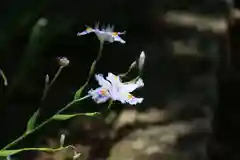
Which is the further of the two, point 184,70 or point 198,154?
point 184,70

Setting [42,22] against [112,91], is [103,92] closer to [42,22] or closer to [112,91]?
[112,91]

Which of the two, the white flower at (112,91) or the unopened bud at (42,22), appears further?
the unopened bud at (42,22)

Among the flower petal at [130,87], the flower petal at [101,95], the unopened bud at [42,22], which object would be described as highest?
the unopened bud at [42,22]

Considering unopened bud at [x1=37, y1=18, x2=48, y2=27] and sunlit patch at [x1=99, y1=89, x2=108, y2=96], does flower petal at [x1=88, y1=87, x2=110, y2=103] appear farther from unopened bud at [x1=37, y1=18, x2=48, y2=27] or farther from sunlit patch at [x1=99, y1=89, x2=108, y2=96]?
unopened bud at [x1=37, y1=18, x2=48, y2=27]

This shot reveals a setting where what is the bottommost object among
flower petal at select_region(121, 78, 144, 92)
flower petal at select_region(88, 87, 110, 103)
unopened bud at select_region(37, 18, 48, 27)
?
flower petal at select_region(88, 87, 110, 103)

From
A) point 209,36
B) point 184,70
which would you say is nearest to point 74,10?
point 184,70

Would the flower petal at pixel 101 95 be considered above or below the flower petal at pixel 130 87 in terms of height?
below

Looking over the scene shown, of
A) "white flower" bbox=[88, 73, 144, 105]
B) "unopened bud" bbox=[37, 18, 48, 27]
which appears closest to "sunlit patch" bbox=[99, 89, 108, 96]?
"white flower" bbox=[88, 73, 144, 105]

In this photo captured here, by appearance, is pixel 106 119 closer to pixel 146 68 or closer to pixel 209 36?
pixel 146 68

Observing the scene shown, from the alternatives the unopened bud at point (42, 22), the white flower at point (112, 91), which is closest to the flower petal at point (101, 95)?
the white flower at point (112, 91)

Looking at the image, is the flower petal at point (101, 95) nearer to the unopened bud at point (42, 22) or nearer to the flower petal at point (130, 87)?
the flower petal at point (130, 87)

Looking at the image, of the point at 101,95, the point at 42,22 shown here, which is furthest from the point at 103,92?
the point at 42,22
